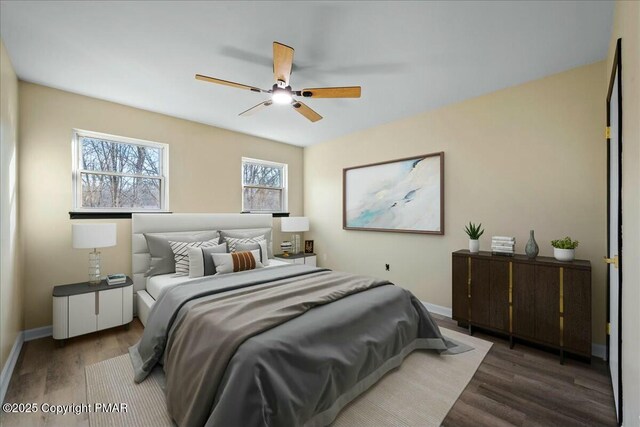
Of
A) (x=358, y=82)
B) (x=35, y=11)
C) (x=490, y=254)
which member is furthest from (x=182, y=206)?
(x=490, y=254)

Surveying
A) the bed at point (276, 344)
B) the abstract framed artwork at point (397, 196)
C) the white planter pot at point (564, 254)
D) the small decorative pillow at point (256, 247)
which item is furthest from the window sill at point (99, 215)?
the white planter pot at point (564, 254)

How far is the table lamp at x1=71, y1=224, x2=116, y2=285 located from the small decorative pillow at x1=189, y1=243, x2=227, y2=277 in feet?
2.63

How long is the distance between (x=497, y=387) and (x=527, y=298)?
3.18ft

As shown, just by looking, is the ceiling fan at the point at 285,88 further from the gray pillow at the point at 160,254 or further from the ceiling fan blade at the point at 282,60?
the gray pillow at the point at 160,254

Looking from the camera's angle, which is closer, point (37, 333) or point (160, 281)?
point (37, 333)

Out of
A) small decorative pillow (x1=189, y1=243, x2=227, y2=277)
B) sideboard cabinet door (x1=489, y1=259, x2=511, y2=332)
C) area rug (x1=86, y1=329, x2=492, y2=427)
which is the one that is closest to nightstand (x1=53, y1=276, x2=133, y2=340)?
area rug (x1=86, y1=329, x2=492, y2=427)

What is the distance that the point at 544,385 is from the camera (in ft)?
6.85

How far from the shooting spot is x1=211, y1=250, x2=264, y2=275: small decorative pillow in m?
3.06

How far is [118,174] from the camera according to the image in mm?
3441

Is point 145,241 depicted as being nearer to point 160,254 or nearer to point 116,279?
point 160,254

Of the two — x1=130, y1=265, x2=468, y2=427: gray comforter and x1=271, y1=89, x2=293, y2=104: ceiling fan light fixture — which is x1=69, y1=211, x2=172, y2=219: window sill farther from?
x1=271, y1=89, x2=293, y2=104: ceiling fan light fixture

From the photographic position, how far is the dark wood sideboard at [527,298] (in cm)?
234

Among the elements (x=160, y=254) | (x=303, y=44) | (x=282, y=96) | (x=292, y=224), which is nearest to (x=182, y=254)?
(x=160, y=254)

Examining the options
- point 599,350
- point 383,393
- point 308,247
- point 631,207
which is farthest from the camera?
point 308,247
